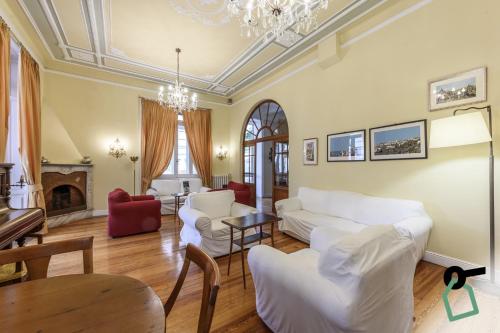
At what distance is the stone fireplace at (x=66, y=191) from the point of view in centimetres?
456

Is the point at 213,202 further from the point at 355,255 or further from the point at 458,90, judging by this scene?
the point at 458,90

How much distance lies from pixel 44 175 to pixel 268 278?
17.4 feet

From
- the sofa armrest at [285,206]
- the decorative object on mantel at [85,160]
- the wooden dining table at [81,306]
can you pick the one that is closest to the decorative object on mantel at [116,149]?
the decorative object on mantel at [85,160]

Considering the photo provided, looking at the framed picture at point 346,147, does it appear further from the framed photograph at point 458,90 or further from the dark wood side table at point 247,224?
the dark wood side table at point 247,224

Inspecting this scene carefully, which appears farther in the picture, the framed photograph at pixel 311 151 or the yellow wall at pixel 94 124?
the yellow wall at pixel 94 124

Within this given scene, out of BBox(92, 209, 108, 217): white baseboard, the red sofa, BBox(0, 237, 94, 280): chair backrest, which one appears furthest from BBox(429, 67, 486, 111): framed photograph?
BBox(92, 209, 108, 217): white baseboard

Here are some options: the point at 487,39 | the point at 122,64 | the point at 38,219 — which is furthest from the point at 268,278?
the point at 122,64

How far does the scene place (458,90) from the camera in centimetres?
262

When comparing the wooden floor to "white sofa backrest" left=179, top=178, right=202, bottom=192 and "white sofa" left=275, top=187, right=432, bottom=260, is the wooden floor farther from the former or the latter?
"white sofa backrest" left=179, top=178, right=202, bottom=192

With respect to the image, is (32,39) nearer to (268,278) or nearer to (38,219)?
(38,219)

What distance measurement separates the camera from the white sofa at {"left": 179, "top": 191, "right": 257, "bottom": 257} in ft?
9.87

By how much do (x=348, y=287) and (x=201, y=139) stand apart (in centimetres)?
620

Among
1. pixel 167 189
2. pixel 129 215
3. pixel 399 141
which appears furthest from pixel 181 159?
pixel 399 141

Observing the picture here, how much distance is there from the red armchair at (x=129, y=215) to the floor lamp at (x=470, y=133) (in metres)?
4.43
